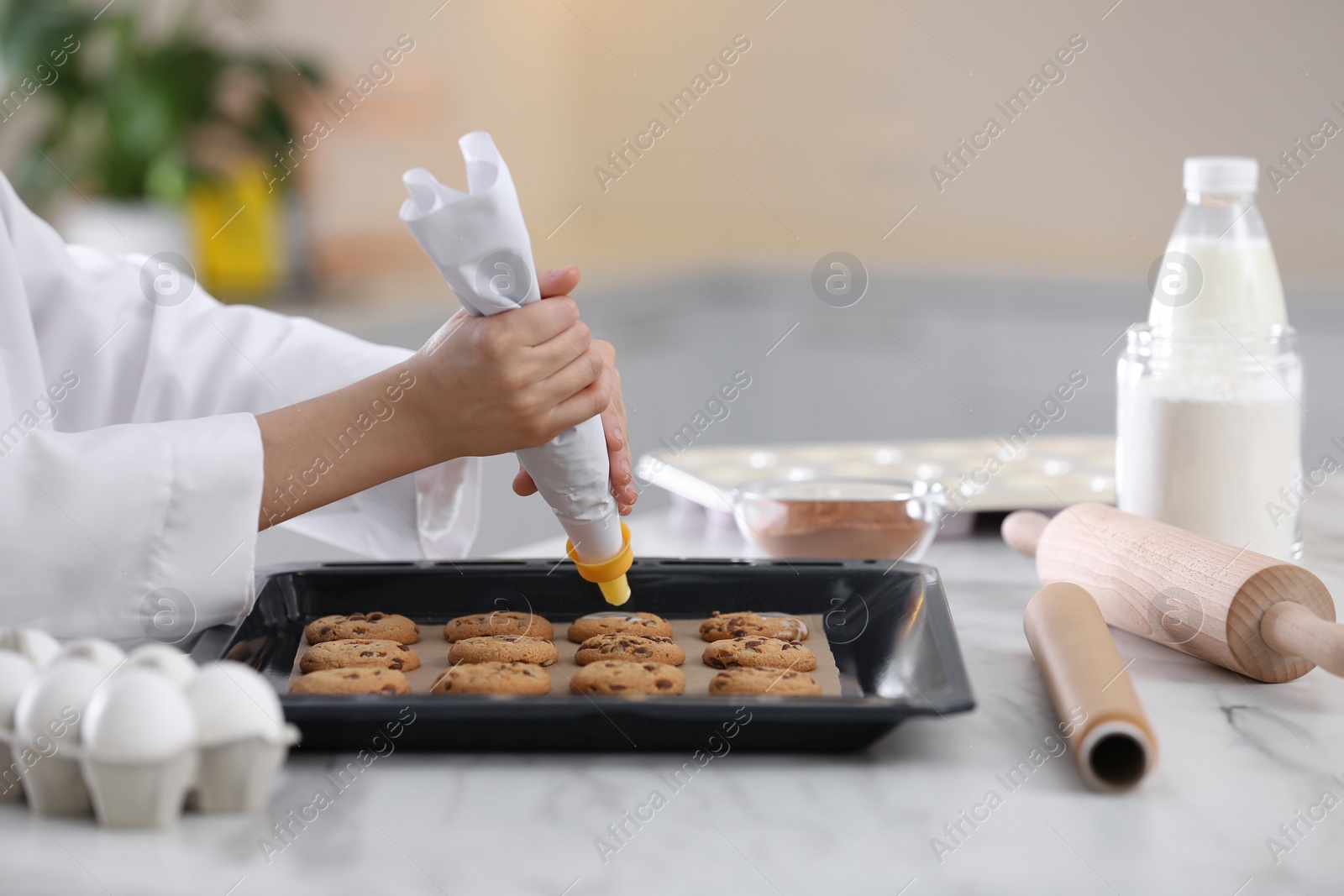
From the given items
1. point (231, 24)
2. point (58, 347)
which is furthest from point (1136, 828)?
point (231, 24)

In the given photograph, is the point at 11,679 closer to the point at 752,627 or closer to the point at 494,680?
the point at 494,680

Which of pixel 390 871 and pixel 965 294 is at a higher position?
pixel 390 871

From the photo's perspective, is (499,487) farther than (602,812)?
Yes

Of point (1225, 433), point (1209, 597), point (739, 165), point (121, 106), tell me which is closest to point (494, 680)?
point (1209, 597)

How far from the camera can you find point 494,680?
0.64 metres

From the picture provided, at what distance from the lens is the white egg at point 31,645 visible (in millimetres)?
555

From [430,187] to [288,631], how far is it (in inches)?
13.4

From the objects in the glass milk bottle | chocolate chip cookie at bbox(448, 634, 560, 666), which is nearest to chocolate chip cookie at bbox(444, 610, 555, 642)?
chocolate chip cookie at bbox(448, 634, 560, 666)

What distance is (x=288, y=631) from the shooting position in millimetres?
793

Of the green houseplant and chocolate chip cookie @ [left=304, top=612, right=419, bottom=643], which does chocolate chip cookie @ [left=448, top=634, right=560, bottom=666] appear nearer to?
chocolate chip cookie @ [left=304, top=612, right=419, bottom=643]

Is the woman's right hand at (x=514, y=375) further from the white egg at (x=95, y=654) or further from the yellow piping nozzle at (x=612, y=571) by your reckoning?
the white egg at (x=95, y=654)

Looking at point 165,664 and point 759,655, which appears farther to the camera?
point 759,655

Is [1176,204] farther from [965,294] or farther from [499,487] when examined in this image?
[499,487]

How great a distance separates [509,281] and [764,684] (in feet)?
0.83
